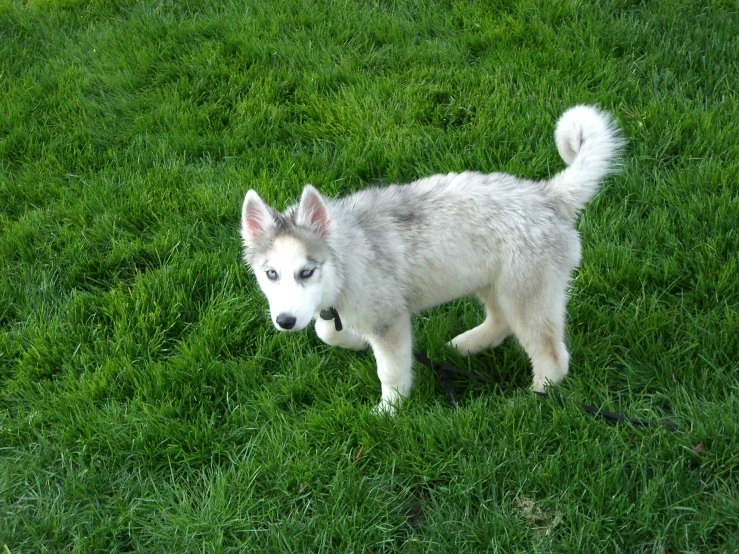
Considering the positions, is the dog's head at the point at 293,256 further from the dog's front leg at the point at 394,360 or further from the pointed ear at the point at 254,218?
the dog's front leg at the point at 394,360

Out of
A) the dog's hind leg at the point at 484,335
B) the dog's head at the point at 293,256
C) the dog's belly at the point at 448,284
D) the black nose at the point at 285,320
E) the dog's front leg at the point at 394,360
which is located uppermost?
the dog's head at the point at 293,256

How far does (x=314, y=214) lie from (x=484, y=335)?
1.13 m

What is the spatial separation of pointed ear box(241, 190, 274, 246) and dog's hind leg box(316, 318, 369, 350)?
2.04 ft

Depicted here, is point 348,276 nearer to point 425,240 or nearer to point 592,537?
point 425,240

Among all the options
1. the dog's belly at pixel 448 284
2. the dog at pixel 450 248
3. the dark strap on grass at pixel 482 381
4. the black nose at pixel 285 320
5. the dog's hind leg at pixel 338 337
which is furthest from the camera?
the dog's hind leg at pixel 338 337

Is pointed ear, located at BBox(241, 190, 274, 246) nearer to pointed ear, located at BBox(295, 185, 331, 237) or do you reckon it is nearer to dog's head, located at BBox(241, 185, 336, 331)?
dog's head, located at BBox(241, 185, 336, 331)

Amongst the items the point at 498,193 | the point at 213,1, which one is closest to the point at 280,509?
the point at 498,193

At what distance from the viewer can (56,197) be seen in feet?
15.1

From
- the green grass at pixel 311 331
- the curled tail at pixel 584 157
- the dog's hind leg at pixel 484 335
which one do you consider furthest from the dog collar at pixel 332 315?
the curled tail at pixel 584 157

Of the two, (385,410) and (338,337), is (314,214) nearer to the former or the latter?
(338,337)

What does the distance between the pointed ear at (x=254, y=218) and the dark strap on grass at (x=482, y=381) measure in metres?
0.98

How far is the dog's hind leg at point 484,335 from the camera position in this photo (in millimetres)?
A: 3445

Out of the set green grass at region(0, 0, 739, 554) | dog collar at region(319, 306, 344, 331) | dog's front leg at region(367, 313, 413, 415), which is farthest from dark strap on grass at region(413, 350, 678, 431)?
dog collar at region(319, 306, 344, 331)

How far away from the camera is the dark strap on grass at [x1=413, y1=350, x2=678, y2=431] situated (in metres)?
2.84
